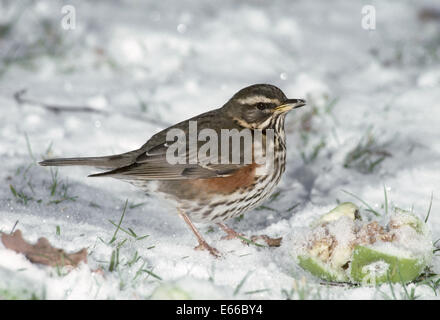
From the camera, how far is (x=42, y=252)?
3.93m

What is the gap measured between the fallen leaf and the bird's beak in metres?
1.99

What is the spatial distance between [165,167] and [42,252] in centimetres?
136

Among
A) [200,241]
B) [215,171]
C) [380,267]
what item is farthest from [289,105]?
[380,267]

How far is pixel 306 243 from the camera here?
14.1 ft

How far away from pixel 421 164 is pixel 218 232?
88.8 inches

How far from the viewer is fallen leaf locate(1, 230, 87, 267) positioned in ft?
12.8

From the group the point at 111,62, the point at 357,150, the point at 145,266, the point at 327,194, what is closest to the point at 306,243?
the point at 145,266

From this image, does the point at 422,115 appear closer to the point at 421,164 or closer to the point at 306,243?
the point at 421,164

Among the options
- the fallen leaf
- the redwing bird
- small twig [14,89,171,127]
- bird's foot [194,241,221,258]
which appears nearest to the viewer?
the fallen leaf

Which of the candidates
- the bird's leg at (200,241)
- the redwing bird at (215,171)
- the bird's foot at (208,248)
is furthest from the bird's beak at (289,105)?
the bird's foot at (208,248)

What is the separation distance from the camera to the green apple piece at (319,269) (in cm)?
417

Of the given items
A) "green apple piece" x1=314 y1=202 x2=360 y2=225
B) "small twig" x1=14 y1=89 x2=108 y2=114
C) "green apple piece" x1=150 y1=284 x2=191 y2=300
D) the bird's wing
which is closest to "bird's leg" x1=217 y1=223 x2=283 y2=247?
"green apple piece" x1=314 y1=202 x2=360 y2=225

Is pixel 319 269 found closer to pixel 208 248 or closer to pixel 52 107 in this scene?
pixel 208 248

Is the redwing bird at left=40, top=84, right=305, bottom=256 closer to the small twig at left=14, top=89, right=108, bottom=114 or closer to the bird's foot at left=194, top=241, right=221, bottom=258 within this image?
the bird's foot at left=194, top=241, right=221, bottom=258
